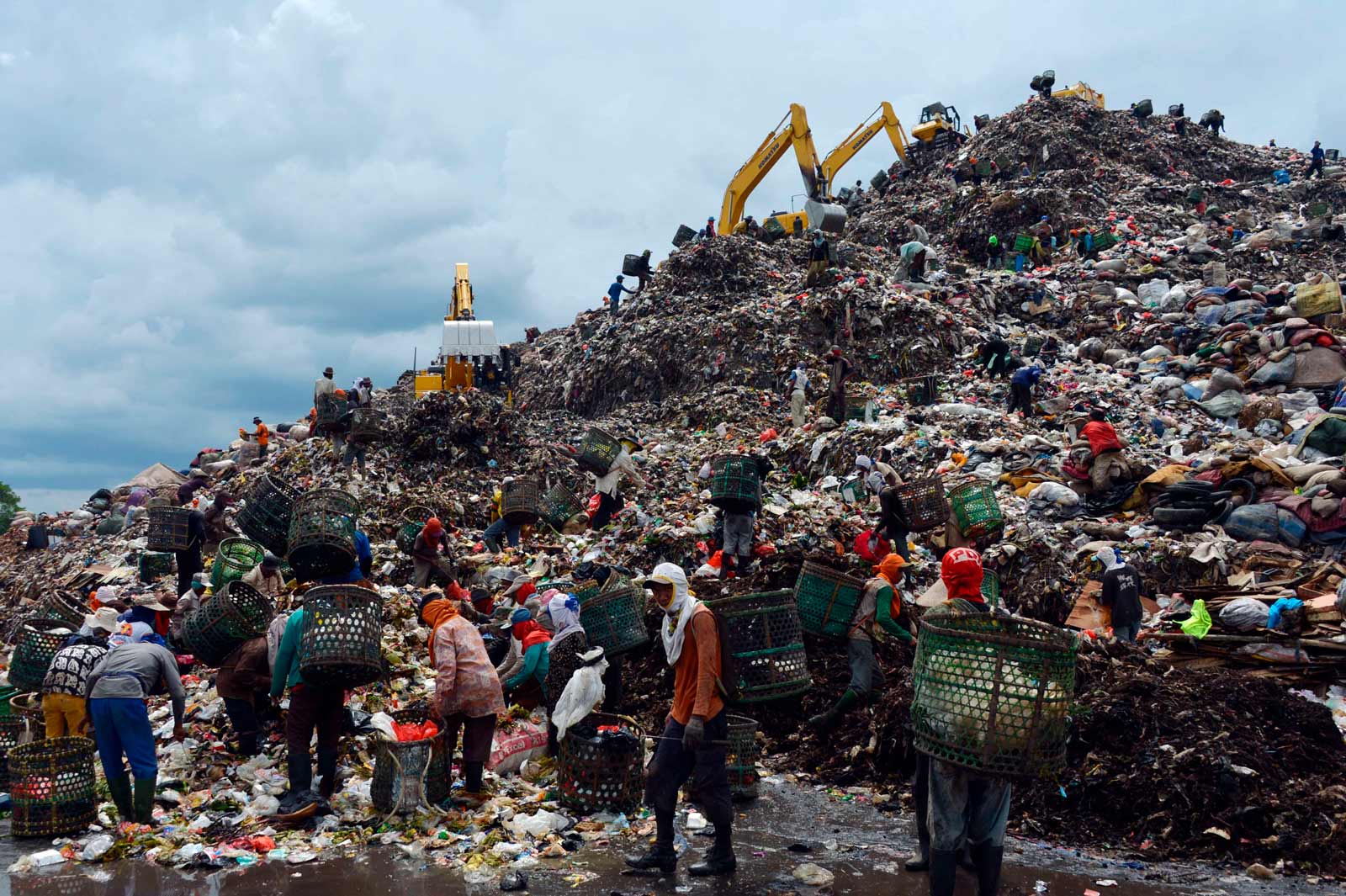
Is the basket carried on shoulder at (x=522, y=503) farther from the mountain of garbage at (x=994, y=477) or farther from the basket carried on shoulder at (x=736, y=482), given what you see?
the basket carried on shoulder at (x=736, y=482)

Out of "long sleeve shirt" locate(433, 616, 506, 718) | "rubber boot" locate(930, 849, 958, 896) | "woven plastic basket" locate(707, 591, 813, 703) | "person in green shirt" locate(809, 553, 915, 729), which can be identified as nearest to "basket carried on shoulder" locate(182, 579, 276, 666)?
"long sleeve shirt" locate(433, 616, 506, 718)

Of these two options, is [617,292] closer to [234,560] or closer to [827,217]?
[827,217]

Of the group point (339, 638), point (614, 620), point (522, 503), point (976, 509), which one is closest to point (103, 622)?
point (339, 638)

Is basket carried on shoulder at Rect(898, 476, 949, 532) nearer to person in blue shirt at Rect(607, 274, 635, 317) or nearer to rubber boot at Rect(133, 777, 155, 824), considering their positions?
rubber boot at Rect(133, 777, 155, 824)

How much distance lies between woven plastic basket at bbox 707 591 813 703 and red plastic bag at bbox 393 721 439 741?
67.6 inches

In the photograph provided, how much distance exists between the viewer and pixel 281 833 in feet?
16.0

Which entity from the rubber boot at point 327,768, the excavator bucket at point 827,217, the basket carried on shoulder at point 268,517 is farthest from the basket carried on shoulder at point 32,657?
the excavator bucket at point 827,217

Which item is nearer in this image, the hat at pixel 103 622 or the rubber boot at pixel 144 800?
the rubber boot at pixel 144 800

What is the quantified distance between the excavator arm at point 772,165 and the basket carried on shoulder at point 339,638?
23943mm

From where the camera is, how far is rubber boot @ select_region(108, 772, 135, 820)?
512 centimetres

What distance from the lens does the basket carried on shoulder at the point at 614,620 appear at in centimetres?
655

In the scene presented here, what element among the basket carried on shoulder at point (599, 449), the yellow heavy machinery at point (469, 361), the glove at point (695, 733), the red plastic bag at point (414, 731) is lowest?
the red plastic bag at point (414, 731)

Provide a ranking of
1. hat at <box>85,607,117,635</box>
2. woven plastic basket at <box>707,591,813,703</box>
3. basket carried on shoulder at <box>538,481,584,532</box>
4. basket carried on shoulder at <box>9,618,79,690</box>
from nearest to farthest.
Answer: woven plastic basket at <box>707,591,813,703</box>, hat at <box>85,607,117,635</box>, basket carried on shoulder at <box>9,618,79,690</box>, basket carried on shoulder at <box>538,481,584,532</box>

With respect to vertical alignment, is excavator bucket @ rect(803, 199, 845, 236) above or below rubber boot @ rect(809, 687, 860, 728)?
above
